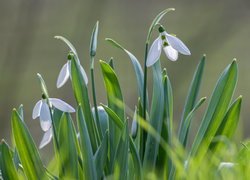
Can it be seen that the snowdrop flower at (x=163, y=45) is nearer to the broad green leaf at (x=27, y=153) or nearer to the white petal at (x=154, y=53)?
the white petal at (x=154, y=53)

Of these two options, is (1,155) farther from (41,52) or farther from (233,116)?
(41,52)

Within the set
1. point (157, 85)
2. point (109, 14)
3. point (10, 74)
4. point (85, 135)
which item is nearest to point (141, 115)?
point (157, 85)

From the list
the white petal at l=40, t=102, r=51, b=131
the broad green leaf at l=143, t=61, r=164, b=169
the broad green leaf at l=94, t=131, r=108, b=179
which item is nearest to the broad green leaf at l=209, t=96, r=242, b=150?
the broad green leaf at l=143, t=61, r=164, b=169

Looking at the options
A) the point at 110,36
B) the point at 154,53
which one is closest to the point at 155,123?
the point at 154,53

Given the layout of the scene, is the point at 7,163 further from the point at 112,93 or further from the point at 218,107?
the point at 218,107

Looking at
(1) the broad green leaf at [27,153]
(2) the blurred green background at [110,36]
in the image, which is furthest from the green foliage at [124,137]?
(2) the blurred green background at [110,36]

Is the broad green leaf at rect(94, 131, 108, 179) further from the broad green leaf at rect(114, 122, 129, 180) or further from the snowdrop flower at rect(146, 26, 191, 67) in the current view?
the snowdrop flower at rect(146, 26, 191, 67)
